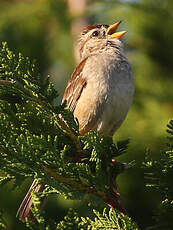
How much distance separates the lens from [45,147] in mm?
2543

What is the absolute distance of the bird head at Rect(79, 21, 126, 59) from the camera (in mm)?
5020

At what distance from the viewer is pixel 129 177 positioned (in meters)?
5.18

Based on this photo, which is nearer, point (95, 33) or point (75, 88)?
point (75, 88)

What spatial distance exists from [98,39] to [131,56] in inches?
64.6

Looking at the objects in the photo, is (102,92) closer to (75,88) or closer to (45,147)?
(75,88)

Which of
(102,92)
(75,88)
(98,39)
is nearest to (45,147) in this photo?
(102,92)

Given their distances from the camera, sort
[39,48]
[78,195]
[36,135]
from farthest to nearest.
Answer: [39,48] → [36,135] → [78,195]

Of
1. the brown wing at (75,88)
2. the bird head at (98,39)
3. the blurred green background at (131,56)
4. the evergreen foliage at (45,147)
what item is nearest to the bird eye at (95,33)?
the bird head at (98,39)

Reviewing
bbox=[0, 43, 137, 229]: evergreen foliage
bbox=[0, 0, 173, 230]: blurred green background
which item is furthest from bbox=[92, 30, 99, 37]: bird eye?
bbox=[0, 43, 137, 229]: evergreen foliage

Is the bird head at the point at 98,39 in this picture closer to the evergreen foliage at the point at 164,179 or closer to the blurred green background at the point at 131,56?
the blurred green background at the point at 131,56

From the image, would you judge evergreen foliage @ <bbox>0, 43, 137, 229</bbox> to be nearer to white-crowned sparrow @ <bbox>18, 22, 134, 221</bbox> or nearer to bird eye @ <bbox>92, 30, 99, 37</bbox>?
white-crowned sparrow @ <bbox>18, 22, 134, 221</bbox>

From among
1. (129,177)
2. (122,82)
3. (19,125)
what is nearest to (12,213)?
(129,177)

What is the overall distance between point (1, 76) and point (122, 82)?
1.73 m

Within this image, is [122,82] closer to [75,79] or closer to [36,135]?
[75,79]
